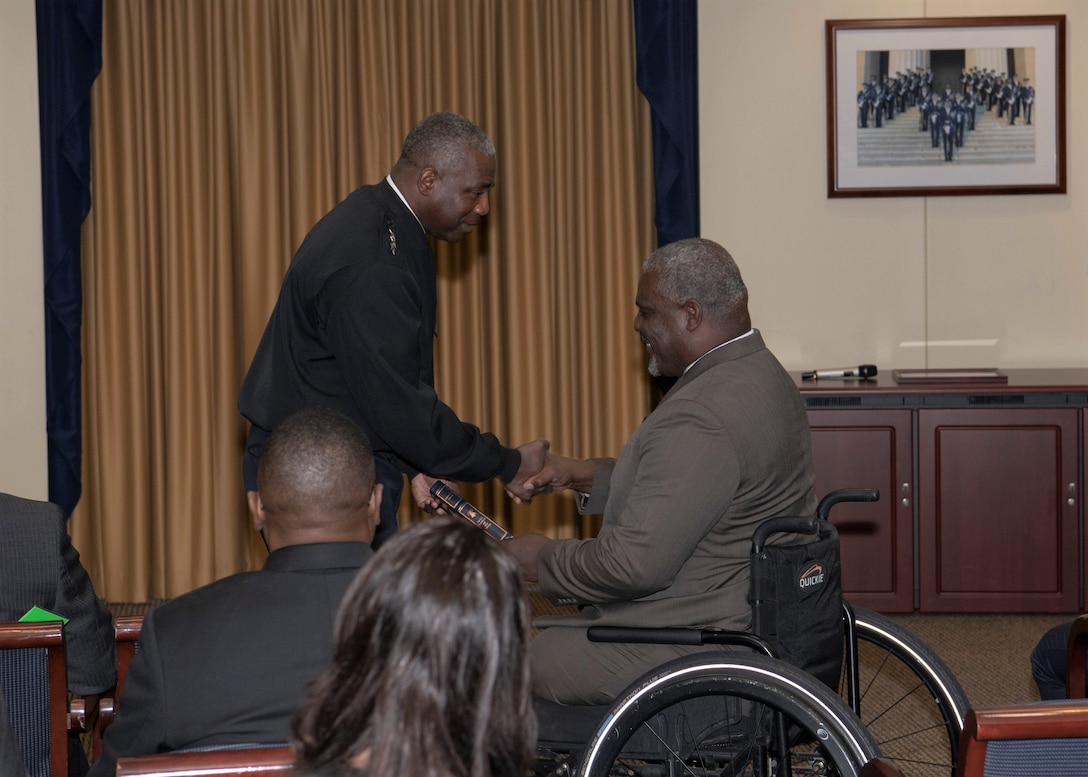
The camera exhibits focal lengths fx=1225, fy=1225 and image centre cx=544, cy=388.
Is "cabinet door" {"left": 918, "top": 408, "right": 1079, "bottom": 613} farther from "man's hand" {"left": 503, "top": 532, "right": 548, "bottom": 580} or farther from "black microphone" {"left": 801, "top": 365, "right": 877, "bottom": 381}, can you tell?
"man's hand" {"left": 503, "top": 532, "right": 548, "bottom": 580}

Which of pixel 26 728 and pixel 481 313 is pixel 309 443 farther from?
pixel 481 313

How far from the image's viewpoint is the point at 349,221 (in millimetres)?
2758

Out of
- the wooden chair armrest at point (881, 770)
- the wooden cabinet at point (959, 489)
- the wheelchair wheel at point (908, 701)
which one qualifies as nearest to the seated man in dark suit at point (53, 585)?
the wooden chair armrest at point (881, 770)

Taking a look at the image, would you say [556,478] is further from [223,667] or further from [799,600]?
[223,667]

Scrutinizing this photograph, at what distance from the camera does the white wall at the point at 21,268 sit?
5062 mm

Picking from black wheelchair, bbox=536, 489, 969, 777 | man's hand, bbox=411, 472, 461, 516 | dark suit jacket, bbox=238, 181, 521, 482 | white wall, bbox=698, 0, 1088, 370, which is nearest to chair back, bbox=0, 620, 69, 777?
black wheelchair, bbox=536, 489, 969, 777

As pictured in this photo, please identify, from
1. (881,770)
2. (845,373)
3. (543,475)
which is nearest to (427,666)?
(881,770)

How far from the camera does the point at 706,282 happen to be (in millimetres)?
2447

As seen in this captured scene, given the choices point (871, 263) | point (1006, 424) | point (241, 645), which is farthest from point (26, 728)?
point (871, 263)

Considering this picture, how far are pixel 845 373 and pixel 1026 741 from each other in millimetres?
3683

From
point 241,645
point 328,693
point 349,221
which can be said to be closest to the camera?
point 328,693

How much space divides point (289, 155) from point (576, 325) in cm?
138

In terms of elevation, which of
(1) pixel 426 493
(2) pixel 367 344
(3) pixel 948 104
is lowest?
(1) pixel 426 493

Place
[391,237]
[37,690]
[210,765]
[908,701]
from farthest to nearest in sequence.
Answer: [908,701], [391,237], [37,690], [210,765]
